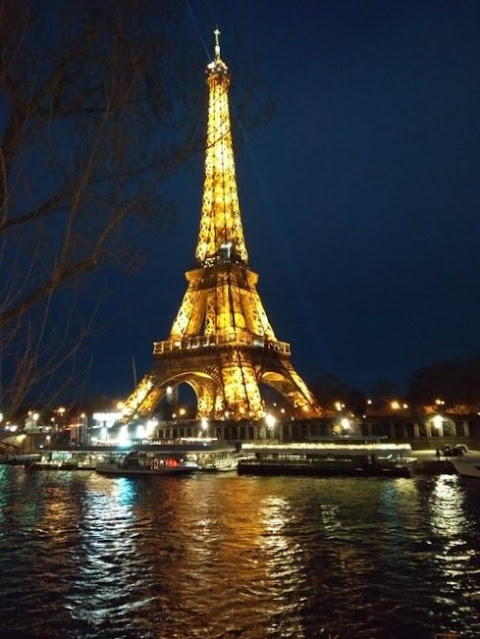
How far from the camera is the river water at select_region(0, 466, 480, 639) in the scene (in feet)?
29.3

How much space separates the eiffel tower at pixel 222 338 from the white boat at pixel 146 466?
1028 cm

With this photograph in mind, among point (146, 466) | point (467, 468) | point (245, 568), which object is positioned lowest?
point (245, 568)

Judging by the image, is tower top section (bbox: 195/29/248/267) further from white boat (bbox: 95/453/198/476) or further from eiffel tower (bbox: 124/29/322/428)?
white boat (bbox: 95/453/198/476)

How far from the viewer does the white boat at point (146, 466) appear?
35656 mm

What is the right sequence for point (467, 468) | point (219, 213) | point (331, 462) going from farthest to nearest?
point (219, 213) < point (331, 462) < point (467, 468)

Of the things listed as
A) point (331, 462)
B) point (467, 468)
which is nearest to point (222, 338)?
point (331, 462)

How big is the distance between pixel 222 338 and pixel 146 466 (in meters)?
17.1

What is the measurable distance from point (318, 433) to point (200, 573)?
39698mm

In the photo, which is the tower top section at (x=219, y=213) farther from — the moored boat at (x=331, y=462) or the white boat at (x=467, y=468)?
the white boat at (x=467, y=468)

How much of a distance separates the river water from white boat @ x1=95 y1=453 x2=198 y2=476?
12498mm

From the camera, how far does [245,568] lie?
11992 mm

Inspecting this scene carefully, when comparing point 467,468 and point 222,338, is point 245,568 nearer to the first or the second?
point 467,468

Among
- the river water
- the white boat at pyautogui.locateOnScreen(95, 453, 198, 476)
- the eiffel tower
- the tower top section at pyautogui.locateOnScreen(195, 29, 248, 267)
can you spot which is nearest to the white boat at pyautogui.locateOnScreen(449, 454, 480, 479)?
the river water

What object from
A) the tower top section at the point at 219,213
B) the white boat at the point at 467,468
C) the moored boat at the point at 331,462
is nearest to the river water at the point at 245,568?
the white boat at the point at 467,468
